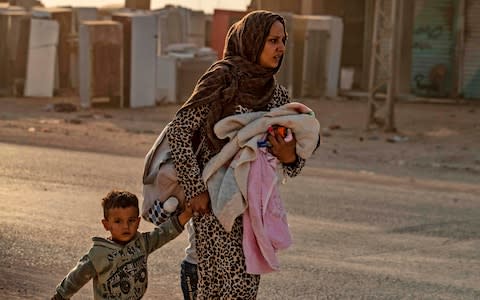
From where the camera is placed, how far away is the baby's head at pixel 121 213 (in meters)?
4.86

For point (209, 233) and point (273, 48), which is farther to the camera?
point (209, 233)

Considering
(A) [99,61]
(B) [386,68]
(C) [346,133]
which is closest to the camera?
(C) [346,133]

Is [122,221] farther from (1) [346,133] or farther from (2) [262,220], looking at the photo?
(1) [346,133]

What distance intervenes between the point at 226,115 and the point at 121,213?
59 centimetres

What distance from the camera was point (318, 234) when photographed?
9.62m

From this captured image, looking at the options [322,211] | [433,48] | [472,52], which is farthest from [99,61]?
[322,211]

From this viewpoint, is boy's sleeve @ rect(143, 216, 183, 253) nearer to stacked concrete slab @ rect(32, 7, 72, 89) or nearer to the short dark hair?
the short dark hair

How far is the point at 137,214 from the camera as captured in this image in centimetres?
492

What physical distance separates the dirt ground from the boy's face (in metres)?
10.8

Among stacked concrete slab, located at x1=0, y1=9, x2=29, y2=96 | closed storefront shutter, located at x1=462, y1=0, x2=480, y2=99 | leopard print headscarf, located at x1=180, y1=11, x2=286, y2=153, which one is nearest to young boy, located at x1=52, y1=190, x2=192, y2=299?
leopard print headscarf, located at x1=180, y1=11, x2=286, y2=153

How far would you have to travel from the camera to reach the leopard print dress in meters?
4.85

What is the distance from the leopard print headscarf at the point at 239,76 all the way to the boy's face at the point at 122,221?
0.45m

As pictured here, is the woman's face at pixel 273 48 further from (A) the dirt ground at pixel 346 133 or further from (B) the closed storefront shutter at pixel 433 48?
(B) the closed storefront shutter at pixel 433 48

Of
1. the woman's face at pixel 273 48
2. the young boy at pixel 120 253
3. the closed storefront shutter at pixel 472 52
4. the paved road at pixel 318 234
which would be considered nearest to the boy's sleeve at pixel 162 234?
the young boy at pixel 120 253
